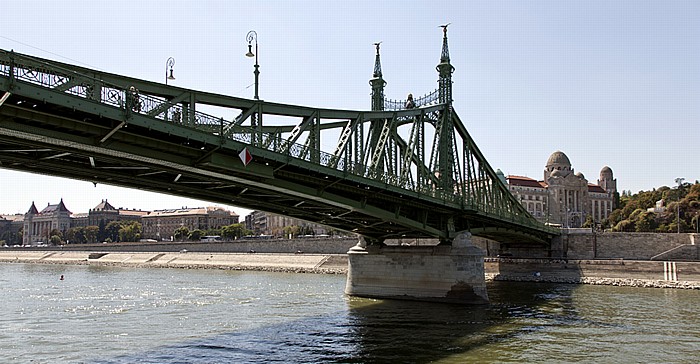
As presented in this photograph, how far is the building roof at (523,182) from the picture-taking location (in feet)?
550

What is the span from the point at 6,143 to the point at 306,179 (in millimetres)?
13669

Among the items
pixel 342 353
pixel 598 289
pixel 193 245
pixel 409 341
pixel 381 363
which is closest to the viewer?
pixel 381 363

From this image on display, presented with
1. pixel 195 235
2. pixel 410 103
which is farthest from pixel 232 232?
pixel 410 103

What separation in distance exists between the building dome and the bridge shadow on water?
143 meters

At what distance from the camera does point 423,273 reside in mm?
46500

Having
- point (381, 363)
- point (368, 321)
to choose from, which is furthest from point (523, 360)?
point (368, 321)

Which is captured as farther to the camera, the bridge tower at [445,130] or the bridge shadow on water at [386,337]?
the bridge tower at [445,130]

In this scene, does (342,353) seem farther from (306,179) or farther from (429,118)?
(429,118)

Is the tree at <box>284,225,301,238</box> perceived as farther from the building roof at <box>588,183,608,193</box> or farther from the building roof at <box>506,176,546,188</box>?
the building roof at <box>588,183,608,193</box>

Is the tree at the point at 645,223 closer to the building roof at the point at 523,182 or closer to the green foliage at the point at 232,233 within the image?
the building roof at the point at 523,182

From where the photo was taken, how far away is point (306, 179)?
31.5 meters

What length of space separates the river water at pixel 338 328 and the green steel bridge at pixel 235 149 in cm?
636

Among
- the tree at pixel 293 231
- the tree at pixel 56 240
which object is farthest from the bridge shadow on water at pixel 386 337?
the tree at pixel 56 240

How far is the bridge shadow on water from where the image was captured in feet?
86.2
